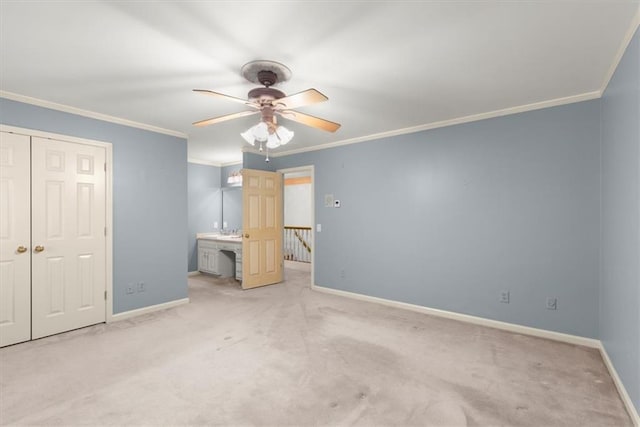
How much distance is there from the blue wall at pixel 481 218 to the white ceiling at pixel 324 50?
48 cm

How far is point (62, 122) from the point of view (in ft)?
11.3

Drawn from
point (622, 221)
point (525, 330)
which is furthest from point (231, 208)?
point (622, 221)

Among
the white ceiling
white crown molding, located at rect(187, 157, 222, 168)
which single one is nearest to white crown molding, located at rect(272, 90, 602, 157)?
the white ceiling

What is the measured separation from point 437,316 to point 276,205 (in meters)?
3.29

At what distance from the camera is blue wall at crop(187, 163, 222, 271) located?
21.7 ft

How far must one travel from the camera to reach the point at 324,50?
2.26 meters

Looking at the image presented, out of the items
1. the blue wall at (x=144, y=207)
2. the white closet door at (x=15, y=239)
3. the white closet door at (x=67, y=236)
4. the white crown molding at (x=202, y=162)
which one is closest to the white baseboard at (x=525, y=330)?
the blue wall at (x=144, y=207)

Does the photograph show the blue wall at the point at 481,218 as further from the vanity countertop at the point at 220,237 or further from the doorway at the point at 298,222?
the doorway at the point at 298,222

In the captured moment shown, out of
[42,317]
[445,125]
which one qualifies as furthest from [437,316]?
[42,317]

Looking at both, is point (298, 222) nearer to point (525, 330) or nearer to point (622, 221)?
point (525, 330)

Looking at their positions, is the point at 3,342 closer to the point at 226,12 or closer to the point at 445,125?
the point at 226,12

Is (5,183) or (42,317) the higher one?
(5,183)

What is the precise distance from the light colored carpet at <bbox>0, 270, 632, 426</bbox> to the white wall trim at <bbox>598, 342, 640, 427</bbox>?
0.05 metres

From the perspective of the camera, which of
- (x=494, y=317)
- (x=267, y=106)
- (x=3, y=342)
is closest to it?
(x=267, y=106)
